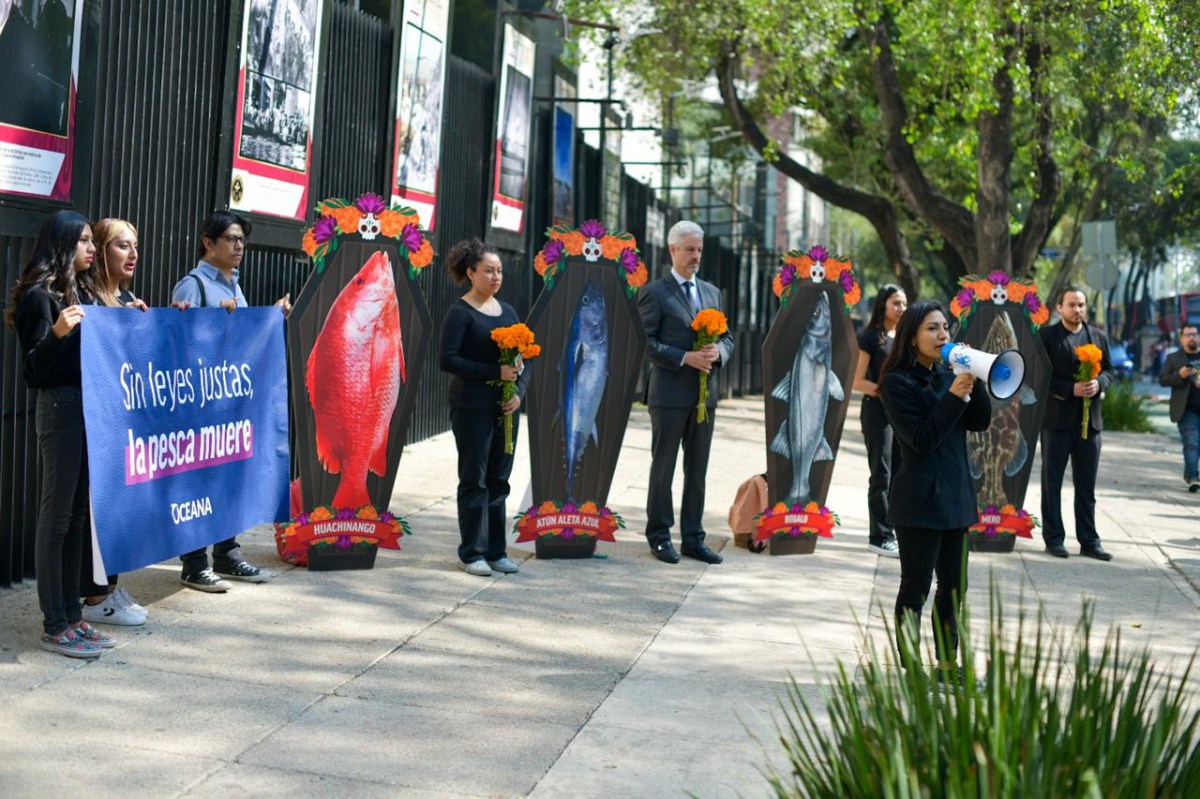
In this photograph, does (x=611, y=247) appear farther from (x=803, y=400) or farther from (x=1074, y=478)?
(x=1074, y=478)

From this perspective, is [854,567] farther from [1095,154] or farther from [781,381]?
[1095,154]

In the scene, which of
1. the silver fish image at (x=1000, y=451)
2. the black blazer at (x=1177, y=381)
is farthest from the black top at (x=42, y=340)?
the black blazer at (x=1177, y=381)

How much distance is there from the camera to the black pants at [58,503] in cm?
622

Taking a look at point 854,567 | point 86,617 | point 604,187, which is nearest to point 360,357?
point 86,617

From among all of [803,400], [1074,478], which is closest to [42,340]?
[803,400]

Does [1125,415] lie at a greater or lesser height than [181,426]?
lesser

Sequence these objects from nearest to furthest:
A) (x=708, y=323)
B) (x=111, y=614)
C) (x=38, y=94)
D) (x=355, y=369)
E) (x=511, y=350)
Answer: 1. (x=111, y=614)
2. (x=38, y=94)
3. (x=511, y=350)
4. (x=355, y=369)
5. (x=708, y=323)

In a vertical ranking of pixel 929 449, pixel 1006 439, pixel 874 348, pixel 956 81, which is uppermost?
pixel 956 81

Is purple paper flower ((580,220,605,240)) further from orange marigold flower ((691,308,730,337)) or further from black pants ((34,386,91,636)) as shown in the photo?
black pants ((34,386,91,636))

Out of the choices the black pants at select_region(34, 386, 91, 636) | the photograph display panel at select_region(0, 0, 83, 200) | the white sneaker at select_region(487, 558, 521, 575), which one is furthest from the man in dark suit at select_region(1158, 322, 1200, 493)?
the black pants at select_region(34, 386, 91, 636)

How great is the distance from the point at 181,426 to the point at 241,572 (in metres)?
1.24

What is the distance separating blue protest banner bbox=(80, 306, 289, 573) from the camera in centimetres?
644

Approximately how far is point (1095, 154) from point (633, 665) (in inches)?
Answer: 958

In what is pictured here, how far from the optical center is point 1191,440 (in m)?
16.1
